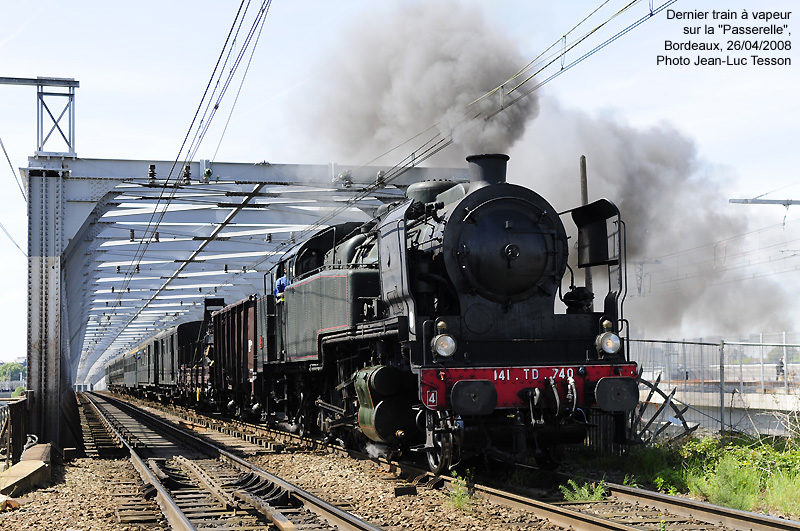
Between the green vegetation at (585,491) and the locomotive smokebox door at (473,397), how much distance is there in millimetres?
1125

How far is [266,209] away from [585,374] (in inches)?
559

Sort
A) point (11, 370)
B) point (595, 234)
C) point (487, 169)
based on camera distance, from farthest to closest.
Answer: point (11, 370) → point (595, 234) → point (487, 169)

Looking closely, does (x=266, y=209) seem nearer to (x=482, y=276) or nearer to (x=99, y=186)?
(x=99, y=186)

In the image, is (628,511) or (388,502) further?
(388,502)

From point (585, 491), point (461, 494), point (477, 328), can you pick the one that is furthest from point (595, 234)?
point (461, 494)

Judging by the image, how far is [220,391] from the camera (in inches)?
882

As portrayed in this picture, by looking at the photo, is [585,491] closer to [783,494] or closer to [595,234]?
[783,494]

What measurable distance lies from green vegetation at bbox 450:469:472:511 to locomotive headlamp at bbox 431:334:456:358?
4.30ft

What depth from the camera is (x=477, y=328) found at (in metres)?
9.31

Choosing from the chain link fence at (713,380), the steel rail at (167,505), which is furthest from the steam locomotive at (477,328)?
the chain link fence at (713,380)

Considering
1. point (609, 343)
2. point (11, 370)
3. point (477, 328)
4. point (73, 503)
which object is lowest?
point (11, 370)

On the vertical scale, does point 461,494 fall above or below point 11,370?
above

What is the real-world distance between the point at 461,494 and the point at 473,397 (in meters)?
0.99

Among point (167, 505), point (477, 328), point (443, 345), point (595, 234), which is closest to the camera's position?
point (167, 505)
